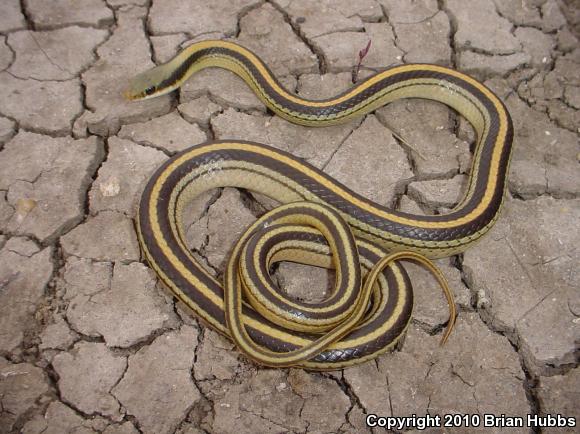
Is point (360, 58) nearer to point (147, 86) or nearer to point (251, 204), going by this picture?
point (251, 204)

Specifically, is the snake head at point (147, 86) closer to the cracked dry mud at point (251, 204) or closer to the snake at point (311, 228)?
the snake at point (311, 228)

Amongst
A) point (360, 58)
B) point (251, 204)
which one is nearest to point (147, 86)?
point (251, 204)

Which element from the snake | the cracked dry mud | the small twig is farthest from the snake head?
the small twig

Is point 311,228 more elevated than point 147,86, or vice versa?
point 147,86

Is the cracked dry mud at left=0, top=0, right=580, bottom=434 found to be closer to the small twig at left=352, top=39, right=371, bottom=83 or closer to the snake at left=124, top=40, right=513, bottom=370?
the small twig at left=352, top=39, right=371, bottom=83

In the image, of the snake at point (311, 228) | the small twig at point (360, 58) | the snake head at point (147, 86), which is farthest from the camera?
the small twig at point (360, 58)

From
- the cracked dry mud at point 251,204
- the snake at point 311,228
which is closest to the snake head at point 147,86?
the snake at point 311,228
